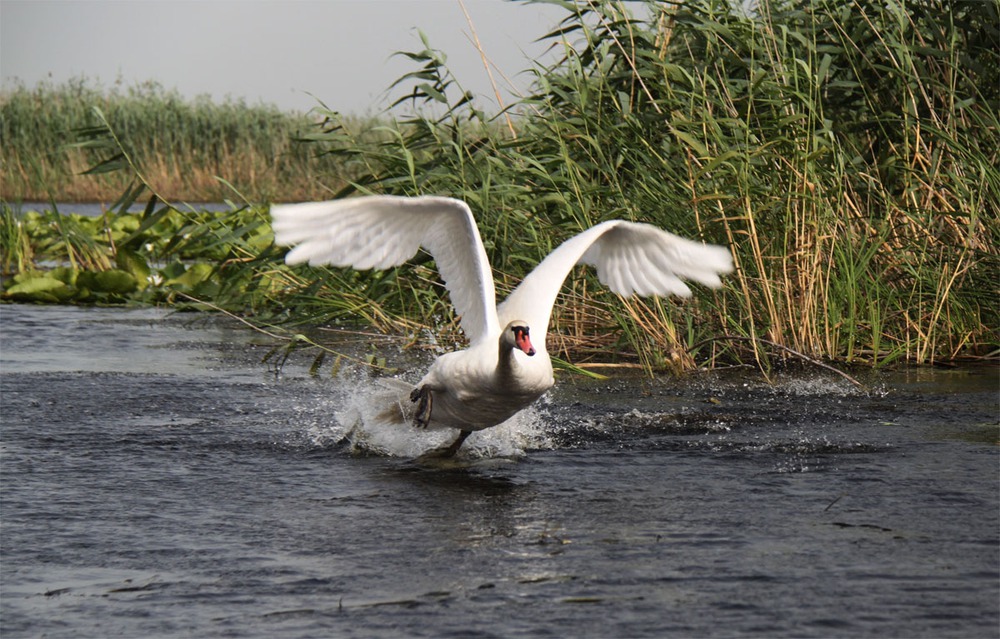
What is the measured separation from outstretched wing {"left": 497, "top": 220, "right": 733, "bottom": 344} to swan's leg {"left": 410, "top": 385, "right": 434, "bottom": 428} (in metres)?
0.46

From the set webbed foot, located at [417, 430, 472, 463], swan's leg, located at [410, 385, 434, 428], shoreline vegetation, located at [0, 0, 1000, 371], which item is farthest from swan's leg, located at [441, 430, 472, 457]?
shoreline vegetation, located at [0, 0, 1000, 371]

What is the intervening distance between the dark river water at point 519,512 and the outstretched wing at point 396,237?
2.39 ft

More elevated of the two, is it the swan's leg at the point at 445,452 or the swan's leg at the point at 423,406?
the swan's leg at the point at 423,406

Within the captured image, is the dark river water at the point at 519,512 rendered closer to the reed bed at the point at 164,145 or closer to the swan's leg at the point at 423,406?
the swan's leg at the point at 423,406

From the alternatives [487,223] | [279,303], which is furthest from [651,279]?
[279,303]

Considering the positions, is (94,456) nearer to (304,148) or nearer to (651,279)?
(651,279)

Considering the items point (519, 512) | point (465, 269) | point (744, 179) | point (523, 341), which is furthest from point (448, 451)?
point (744, 179)

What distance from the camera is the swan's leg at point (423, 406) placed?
19.4 feet

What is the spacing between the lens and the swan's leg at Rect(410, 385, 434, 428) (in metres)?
5.92

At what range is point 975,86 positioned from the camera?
8656 mm

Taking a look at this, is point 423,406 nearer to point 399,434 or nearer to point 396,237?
point 399,434

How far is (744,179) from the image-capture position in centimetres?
766

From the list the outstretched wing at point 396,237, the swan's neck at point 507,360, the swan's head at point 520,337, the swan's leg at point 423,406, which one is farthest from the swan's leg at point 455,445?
the swan's head at point 520,337

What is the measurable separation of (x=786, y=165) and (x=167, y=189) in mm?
18468
